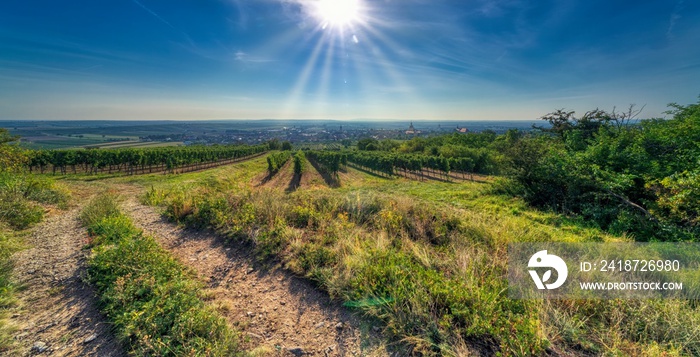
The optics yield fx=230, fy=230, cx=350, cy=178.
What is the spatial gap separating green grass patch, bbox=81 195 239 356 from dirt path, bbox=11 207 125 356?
0.18 meters

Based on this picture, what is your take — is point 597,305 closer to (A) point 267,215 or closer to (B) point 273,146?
(A) point 267,215

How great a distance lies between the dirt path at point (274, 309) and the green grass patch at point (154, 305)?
33 cm

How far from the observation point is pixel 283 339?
2920 mm

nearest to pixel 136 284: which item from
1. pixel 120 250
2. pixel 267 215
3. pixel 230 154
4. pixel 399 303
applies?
pixel 120 250

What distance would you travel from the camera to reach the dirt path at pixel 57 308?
2.80 m

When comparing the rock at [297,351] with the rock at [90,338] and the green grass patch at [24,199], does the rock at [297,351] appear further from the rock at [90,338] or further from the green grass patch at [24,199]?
the green grass patch at [24,199]

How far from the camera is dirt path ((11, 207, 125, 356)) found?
2803 millimetres

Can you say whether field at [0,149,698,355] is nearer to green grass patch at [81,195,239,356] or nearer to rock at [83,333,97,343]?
green grass patch at [81,195,239,356]

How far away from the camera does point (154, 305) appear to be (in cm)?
302

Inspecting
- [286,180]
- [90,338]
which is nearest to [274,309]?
[90,338]

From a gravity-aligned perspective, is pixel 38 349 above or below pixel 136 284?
below

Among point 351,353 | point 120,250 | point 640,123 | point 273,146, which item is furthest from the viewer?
point 273,146

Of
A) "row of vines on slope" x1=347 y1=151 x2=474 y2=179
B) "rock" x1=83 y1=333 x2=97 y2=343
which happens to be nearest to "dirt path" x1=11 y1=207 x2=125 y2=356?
"rock" x1=83 y1=333 x2=97 y2=343

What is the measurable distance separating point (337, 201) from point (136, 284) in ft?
15.3
